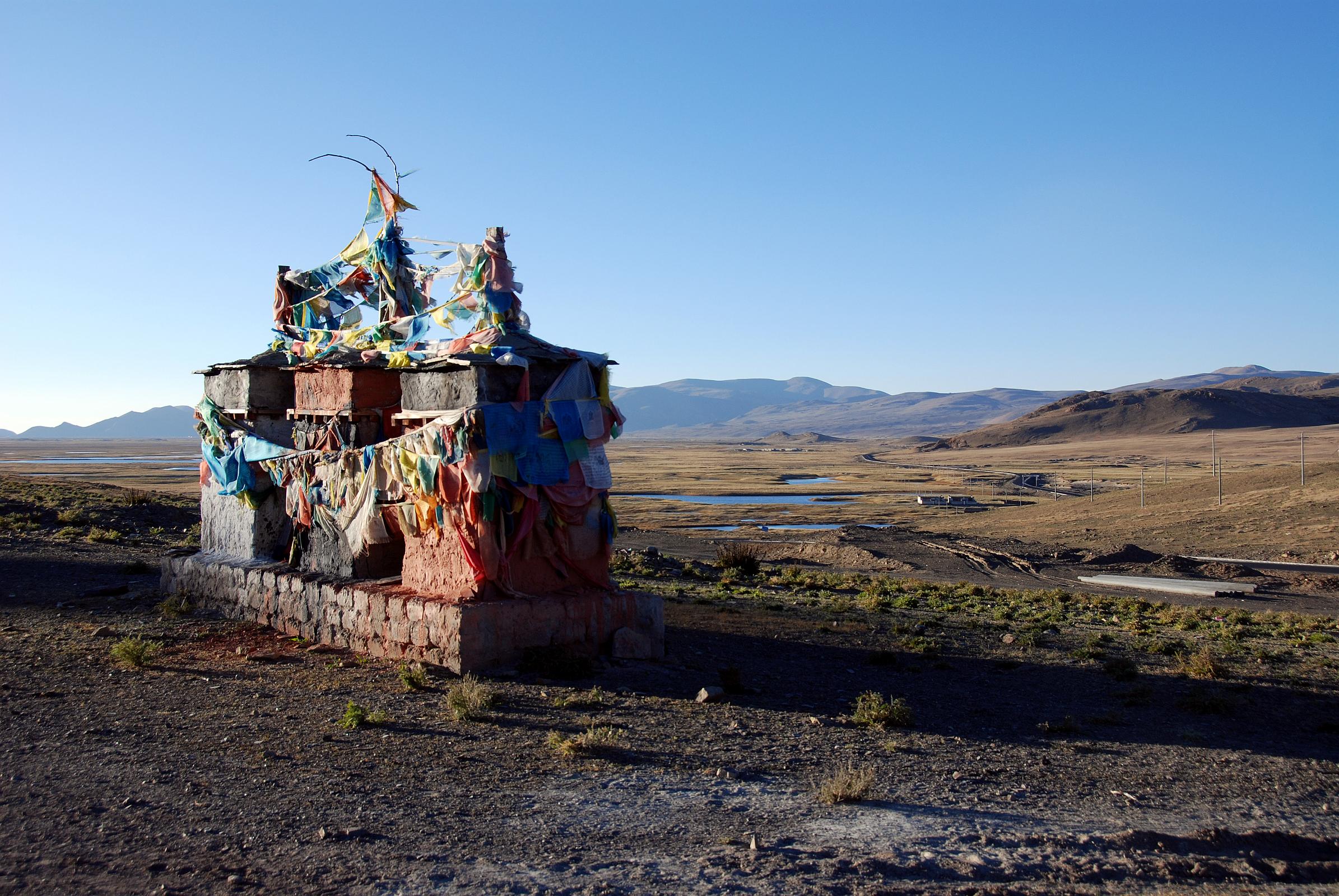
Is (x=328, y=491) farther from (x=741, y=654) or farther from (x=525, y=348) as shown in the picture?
(x=741, y=654)

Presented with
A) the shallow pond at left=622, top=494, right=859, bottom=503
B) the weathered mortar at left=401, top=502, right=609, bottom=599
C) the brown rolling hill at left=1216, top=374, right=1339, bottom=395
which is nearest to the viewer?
the weathered mortar at left=401, top=502, right=609, bottom=599

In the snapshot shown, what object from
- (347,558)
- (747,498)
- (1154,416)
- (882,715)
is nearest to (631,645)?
(882,715)

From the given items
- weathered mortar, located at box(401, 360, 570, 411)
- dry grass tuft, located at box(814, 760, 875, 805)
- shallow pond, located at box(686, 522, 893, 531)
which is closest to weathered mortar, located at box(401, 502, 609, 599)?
weathered mortar, located at box(401, 360, 570, 411)

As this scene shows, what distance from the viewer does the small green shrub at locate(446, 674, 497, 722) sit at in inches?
311

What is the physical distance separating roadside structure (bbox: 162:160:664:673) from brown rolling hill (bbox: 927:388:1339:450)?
111 meters

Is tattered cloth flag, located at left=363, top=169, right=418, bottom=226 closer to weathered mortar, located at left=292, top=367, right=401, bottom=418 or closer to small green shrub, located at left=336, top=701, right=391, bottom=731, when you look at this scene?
weathered mortar, located at left=292, top=367, right=401, bottom=418

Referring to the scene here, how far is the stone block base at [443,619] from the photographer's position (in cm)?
925

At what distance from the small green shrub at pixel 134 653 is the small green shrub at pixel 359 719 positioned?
2.73m

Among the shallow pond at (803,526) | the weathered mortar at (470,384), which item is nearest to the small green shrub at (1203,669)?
the weathered mortar at (470,384)

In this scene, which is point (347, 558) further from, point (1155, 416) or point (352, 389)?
point (1155, 416)

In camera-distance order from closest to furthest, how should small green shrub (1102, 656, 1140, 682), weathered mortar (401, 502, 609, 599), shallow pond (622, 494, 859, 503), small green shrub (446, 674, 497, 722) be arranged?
small green shrub (446, 674, 497, 722)
weathered mortar (401, 502, 609, 599)
small green shrub (1102, 656, 1140, 682)
shallow pond (622, 494, 859, 503)

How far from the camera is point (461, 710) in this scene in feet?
25.9

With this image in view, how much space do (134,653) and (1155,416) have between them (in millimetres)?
121735

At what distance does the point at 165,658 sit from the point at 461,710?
3.79 meters
